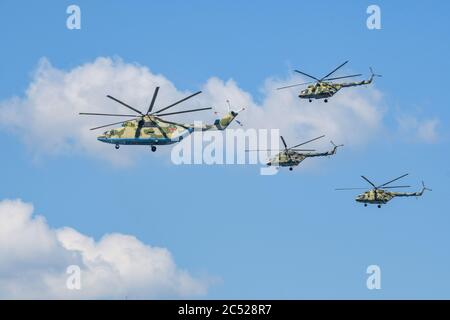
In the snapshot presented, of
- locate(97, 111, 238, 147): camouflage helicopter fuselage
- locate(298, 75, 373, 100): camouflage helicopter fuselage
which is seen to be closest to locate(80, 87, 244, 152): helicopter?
locate(97, 111, 238, 147): camouflage helicopter fuselage

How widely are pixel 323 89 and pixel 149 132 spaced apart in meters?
42.2

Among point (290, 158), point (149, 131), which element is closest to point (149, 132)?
point (149, 131)

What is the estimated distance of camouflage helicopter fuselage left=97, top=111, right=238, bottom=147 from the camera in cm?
16762

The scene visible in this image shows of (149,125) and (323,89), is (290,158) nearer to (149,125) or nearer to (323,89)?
(323,89)

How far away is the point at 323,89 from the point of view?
19538cm

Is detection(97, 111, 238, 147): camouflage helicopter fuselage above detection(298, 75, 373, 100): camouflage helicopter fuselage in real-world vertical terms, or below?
below

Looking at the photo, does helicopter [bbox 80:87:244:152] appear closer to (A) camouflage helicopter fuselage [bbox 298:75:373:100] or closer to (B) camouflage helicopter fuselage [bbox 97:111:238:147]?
(B) camouflage helicopter fuselage [bbox 97:111:238:147]

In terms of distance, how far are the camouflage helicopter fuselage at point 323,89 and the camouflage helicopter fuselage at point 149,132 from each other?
32.7 meters

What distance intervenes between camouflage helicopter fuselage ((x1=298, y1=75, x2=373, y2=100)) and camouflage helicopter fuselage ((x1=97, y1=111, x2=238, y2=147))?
32.7 m
